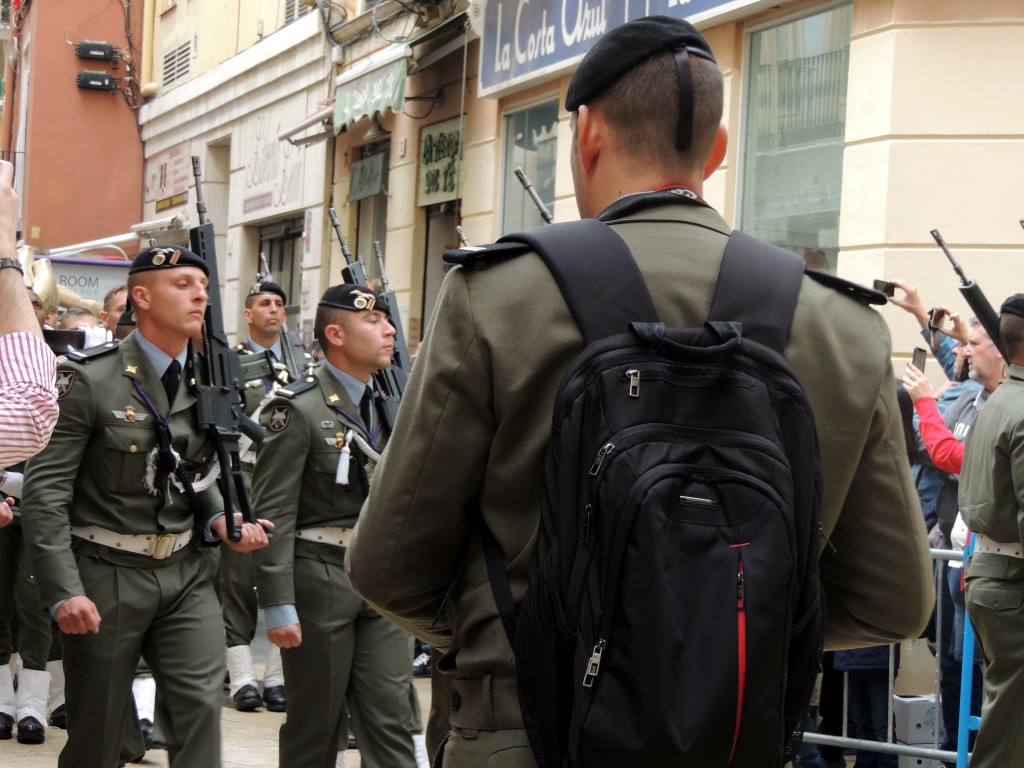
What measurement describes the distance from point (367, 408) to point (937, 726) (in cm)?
276

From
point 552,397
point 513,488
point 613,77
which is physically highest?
point 613,77

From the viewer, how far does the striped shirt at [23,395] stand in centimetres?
305

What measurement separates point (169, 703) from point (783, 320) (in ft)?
11.2

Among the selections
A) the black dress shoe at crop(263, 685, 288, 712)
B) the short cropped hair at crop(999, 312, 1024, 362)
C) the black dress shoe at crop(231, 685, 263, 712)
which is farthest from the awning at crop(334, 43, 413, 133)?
the short cropped hair at crop(999, 312, 1024, 362)

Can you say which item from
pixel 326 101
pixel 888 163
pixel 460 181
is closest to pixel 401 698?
pixel 888 163

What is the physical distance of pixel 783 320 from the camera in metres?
2.37

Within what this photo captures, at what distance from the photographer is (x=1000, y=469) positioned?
18.8 feet

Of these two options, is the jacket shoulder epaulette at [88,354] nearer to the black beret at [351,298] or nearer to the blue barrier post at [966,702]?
the black beret at [351,298]

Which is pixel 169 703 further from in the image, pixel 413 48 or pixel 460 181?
pixel 413 48

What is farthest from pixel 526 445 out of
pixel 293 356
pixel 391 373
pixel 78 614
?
pixel 293 356

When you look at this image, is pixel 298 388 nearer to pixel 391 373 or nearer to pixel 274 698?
pixel 391 373

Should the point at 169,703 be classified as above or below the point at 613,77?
below

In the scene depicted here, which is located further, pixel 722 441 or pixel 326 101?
pixel 326 101

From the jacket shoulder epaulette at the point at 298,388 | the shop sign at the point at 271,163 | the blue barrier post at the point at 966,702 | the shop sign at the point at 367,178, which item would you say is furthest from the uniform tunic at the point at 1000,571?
the shop sign at the point at 271,163
